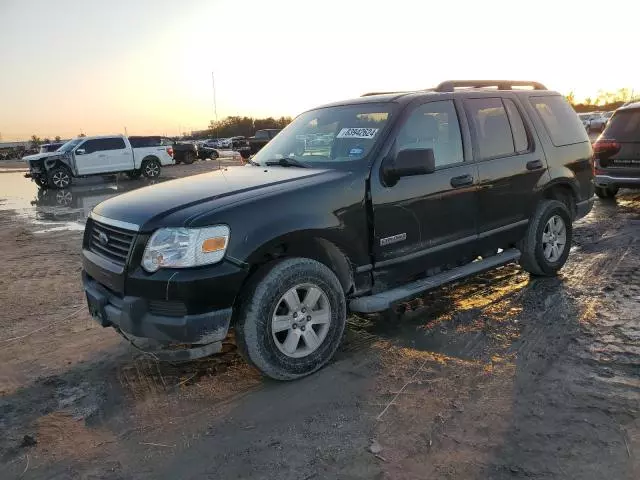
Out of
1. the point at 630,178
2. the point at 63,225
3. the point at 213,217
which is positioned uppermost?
the point at 213,217

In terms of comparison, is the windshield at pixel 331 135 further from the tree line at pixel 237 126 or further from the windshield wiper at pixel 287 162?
the tree line at pixel 237 126

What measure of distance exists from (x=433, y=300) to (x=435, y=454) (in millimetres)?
2474

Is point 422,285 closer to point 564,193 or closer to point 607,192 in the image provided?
point 564,193

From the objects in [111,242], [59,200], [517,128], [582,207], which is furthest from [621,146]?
[59,200]

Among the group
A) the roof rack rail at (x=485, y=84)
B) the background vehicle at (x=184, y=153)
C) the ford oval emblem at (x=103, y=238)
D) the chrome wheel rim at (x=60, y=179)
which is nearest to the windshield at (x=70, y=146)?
the chrome wheel rim at (x=60, y=179)

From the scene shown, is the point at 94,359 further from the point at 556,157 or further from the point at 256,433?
the point at 556,157

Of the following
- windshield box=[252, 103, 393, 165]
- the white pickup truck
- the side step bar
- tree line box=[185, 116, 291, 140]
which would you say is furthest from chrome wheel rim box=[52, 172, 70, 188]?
tree line box=[185, 116, 291, 140]

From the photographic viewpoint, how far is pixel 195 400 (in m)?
3.47

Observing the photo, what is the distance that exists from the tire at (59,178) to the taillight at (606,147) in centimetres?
1737

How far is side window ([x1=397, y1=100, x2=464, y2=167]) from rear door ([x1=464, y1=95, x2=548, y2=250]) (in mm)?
209

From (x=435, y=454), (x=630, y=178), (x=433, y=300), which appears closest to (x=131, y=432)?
(x=435, y=454)

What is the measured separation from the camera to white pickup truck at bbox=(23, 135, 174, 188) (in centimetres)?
1938

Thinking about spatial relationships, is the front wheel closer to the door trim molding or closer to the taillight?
the taillight

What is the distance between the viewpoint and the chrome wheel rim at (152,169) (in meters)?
22.6
